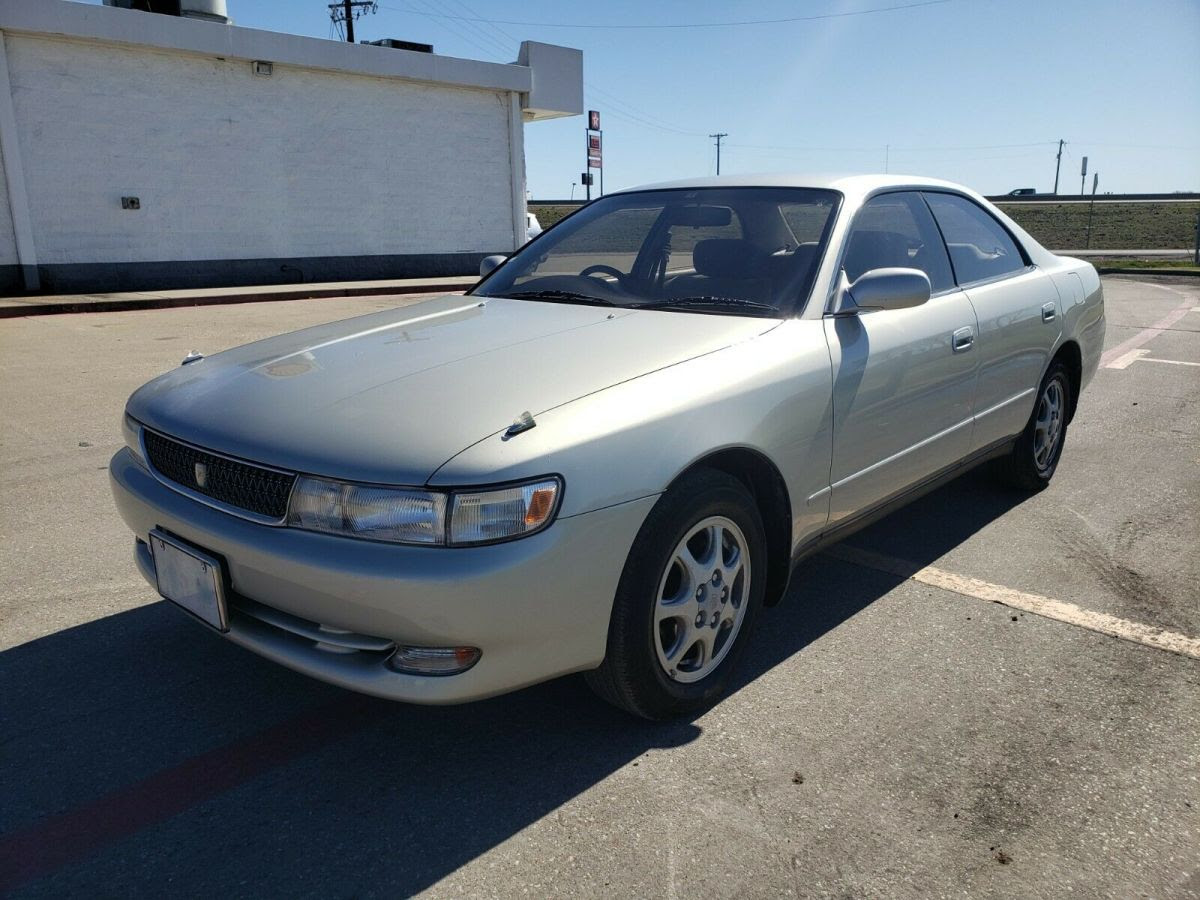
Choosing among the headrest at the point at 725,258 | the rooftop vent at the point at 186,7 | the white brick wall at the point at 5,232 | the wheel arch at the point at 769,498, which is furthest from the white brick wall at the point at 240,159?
the wheel arch at the point at 769,498

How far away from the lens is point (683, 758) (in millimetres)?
2613

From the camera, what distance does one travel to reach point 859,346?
3.26 m

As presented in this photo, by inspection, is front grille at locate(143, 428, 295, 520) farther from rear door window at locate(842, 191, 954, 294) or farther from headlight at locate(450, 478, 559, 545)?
rear door window at locate(842, 191, 954, 294)

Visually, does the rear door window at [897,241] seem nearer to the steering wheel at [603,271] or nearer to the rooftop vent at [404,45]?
the steering wheel at [603,271]

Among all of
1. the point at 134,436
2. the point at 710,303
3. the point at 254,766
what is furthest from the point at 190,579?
the point at 710,303

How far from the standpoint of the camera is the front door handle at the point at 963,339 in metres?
3.76

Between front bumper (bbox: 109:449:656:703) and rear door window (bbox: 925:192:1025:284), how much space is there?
2.38 meters

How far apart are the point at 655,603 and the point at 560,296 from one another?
153 centimetres

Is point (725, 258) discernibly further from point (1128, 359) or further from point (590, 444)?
point (1128, 359)

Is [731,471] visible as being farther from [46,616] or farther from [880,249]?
[46,616]

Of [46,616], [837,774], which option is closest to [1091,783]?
[837,774]

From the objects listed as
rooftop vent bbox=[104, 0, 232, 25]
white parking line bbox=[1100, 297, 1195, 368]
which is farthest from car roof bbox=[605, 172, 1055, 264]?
rooftop vent bbox=[104, 0, 232, 25]

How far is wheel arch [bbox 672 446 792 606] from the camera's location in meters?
2.80

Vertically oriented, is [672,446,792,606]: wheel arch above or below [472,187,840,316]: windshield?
below
